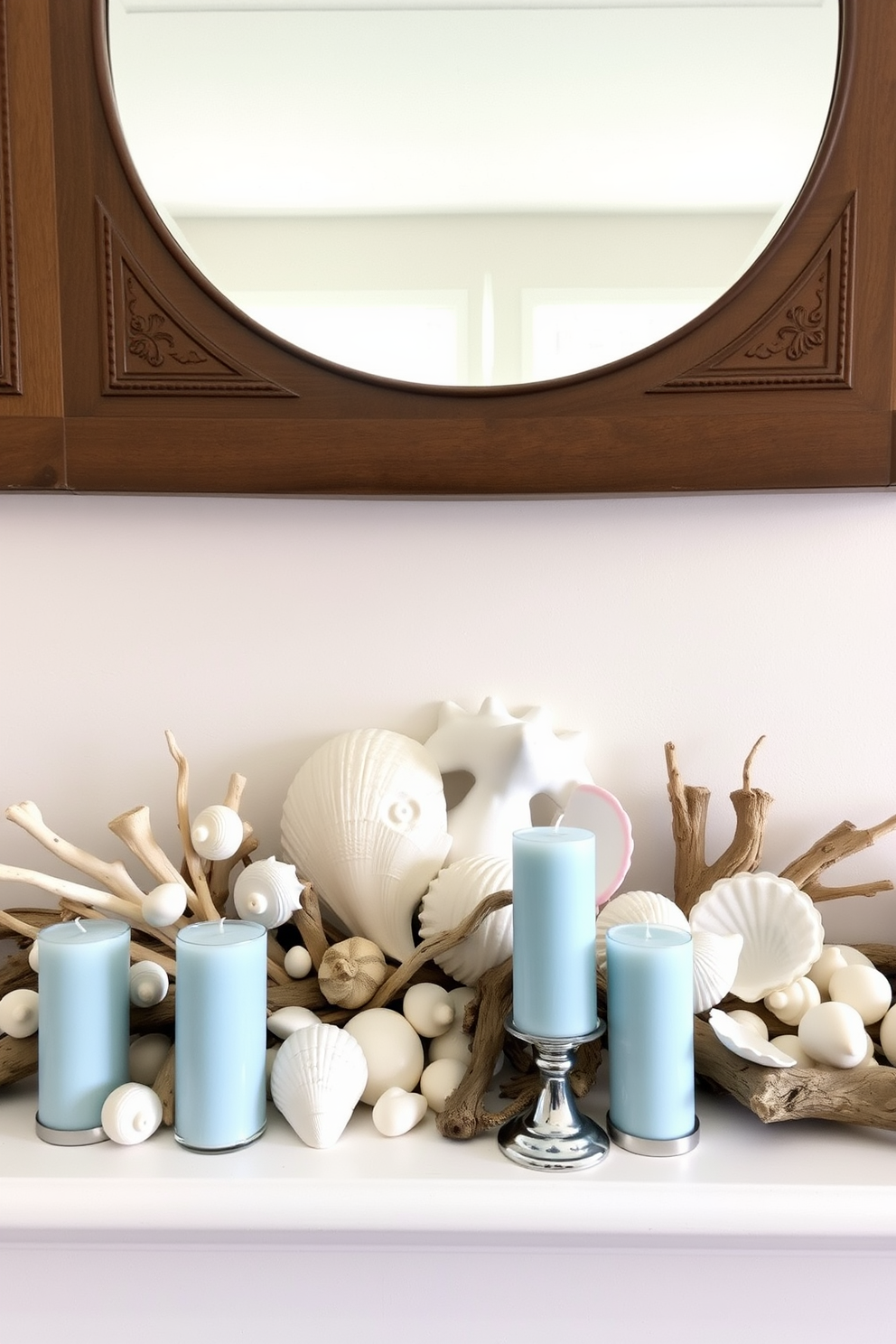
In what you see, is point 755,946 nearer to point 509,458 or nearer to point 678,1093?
point 678,1093

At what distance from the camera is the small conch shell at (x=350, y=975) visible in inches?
24.3

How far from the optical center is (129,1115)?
561mm

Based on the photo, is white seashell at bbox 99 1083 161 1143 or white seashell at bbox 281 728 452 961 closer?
white seashell at bbox 99 1083 161 1143

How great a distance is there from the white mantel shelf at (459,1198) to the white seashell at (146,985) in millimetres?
93

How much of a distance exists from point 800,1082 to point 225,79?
0.72 m

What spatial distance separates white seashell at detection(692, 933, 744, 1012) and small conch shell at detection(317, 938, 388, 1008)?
0.19 meters

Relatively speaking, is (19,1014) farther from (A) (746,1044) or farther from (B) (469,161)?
(B) (469,161)

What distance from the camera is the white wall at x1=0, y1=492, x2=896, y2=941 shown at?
0.73m

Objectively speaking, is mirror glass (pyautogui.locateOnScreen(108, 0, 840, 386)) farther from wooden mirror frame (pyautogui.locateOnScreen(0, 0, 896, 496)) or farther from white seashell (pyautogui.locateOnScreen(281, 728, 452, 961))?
white seashell (pyautogui.locateOnScreen(281, 728, 452, 961))

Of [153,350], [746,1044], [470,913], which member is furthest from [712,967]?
[153,350]

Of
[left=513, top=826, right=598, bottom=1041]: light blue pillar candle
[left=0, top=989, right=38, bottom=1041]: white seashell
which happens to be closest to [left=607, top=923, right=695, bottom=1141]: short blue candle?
[left=513, top=826, right=598, bottom=1041]: light blue pillar candle

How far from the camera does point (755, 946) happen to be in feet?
2.12

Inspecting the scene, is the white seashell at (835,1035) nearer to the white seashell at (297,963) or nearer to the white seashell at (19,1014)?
the white seashell at (297,963)

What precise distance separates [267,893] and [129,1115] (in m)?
0.14
